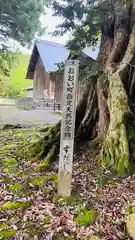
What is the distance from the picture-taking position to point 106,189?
3344mm

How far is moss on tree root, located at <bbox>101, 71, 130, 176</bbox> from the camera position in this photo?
3.67m


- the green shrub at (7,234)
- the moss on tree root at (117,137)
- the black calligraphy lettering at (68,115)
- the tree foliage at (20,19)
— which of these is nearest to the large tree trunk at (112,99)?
the moss on tree root at (117,137)

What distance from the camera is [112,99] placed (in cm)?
417

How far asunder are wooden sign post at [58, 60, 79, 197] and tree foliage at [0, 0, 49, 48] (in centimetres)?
960

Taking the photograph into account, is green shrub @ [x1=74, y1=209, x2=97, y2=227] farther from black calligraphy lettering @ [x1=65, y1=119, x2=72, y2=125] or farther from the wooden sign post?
black calligraphy lettering @ [x1=65, y1=119, x2=72, y2=125]

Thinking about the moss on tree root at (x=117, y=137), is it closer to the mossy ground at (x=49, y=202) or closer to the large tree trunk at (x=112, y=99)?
the large tree trunk at (x=112, y=99)

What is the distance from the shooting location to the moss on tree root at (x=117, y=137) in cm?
367

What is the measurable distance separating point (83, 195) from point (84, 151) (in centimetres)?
156

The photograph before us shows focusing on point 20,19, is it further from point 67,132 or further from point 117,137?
point 67,132

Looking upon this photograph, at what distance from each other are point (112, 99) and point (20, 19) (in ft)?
31.9

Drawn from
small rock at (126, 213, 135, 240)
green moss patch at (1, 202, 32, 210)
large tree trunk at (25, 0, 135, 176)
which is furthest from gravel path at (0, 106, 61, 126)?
small rock at (126, 213, 135, 240)

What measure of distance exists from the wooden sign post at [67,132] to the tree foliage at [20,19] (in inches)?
378

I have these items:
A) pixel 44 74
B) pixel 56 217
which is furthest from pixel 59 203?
pixel 44 74

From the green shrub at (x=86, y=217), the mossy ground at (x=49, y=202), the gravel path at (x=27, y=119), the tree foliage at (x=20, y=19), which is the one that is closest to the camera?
the mossy ground at (x=49, y=202)
